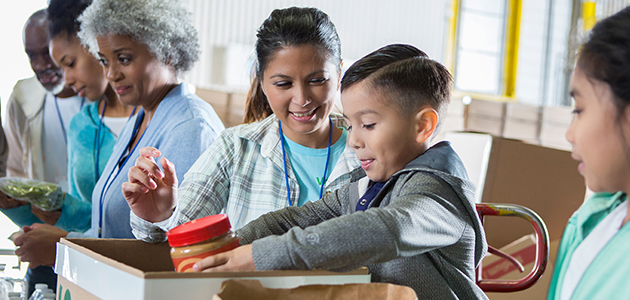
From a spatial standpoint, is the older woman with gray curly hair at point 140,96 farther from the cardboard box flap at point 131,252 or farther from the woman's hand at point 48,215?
the cardboard box flap at point 131,252

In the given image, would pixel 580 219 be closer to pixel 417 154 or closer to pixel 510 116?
pixel 417 154

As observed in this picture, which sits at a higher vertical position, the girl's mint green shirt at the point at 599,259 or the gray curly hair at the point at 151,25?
the gray curly hair at the point at 151,25

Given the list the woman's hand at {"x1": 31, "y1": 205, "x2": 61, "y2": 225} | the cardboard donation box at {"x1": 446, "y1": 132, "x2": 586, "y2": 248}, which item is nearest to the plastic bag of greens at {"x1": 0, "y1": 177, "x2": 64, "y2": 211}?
the woman's hand at {"x1": 31, "y1": 205, "x2": 61, "y2": 225}

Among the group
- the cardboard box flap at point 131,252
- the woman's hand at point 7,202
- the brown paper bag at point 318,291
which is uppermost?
the brown paper bag at point 318,291

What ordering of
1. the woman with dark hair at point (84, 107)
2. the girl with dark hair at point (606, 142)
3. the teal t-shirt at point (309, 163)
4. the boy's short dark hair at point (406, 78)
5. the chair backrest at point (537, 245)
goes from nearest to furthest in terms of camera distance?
1. the girl with dark hair at point (606, 142)
2. the boy's short dark hair at point (406, 78)
3. the chair backrest at point (537, 245)
4. the teal t-shirt at point (309, 163)
5. the woman with dark hair at point (84, 107)

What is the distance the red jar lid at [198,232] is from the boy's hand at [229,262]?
0.03 meters

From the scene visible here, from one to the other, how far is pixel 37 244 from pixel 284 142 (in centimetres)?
79

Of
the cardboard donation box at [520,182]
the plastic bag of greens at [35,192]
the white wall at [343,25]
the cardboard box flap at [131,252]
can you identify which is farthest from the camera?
the white wall at [343,25]

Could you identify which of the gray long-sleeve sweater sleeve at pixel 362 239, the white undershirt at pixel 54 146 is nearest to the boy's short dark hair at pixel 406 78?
the gray long-sleeve sweater sleeve at pixel 362 239

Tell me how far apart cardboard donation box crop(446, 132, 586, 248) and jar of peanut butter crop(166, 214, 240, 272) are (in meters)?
1.75

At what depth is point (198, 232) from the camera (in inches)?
26.0

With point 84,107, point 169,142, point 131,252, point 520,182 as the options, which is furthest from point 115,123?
point 520,182

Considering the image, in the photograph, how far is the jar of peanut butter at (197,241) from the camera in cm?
66

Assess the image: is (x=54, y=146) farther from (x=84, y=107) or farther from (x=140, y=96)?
(x=140, y=96)
